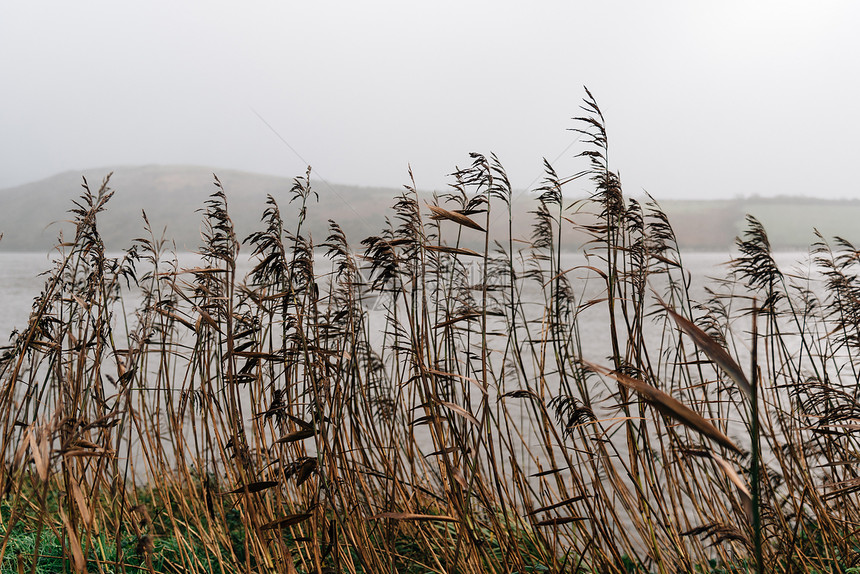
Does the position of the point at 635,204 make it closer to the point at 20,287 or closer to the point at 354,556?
the point at 354,556

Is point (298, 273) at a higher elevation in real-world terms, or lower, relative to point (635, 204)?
lower

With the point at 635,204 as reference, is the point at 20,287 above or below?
below

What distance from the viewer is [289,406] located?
4.80ft

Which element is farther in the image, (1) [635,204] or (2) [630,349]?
(1) [635,204]

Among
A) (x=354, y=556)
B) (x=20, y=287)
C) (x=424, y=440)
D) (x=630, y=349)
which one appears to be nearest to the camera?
(x=630, y=349)

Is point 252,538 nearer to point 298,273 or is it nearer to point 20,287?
point 298,273

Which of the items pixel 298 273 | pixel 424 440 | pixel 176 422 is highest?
pixel 298 273

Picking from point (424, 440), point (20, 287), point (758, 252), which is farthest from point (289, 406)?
point (20, 287)

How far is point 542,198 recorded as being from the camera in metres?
1.79

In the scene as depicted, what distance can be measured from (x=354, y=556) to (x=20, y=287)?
19764mm

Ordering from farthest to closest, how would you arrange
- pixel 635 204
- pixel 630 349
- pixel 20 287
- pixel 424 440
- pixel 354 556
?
pixel 20 287, pixel 424 440, pixel 354 556, pixel 635 204, pixel 630 349

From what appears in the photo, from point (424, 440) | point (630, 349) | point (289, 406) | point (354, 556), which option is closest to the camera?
point (289, 406)

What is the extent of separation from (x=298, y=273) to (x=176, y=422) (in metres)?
0.64

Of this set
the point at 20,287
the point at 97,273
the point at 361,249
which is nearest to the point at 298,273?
the point at 361,249
